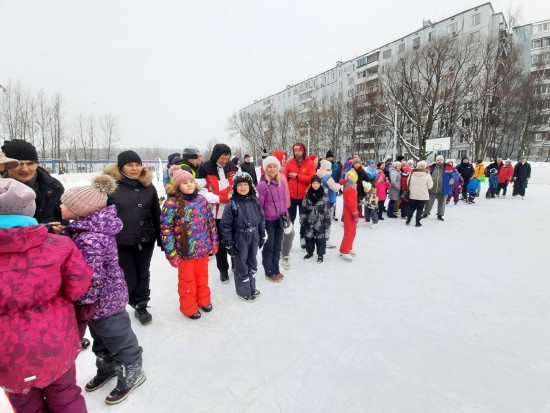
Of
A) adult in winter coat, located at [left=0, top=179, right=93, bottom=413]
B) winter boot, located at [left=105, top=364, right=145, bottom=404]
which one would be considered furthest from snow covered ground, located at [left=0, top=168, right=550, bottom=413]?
adult in winter coat, located at [left=0, top=179, right=93, bottom=413]

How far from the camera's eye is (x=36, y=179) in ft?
8.04

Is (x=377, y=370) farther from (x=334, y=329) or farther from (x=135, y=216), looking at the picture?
(x=135, y=216)

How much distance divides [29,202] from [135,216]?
1.28 m

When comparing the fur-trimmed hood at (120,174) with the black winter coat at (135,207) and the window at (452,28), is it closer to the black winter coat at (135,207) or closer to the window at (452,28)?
the black winter coat at (135,207)

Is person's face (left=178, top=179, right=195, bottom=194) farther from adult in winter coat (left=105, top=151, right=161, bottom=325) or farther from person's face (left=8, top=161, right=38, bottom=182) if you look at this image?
person's face (left=8, top=161, right=38, bottom=182)

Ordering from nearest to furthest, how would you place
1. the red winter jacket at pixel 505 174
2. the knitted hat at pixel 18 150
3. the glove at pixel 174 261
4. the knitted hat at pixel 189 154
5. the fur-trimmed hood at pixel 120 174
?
1. the knitted hat at pixel 18 150
2. the fur-trimmed hood at pixel 120 174
3. the glove at pixel 174 261
4. the knitted hat at pixel 189 154
5. the red winter jacket at pixel 505 174

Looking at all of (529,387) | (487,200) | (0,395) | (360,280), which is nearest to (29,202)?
(0,395)

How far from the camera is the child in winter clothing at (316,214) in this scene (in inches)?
176

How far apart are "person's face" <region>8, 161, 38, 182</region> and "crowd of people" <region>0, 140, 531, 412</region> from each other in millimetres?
13

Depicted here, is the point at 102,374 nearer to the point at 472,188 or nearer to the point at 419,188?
the point at 419,188

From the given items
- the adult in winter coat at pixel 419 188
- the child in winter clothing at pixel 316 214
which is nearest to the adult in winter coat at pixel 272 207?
the child in winter clothing at pixel 316 214

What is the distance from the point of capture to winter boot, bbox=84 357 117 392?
205 cm

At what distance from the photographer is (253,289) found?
3.42 metres

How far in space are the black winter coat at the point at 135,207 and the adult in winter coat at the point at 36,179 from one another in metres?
0.45
